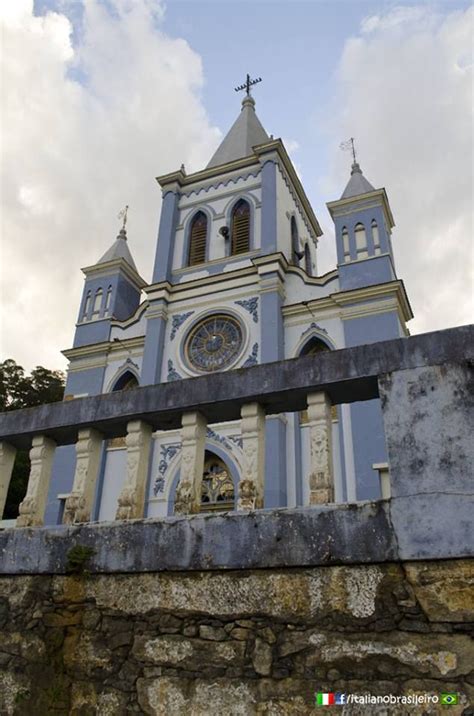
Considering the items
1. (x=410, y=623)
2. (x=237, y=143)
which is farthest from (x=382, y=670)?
(x=237, y=143)

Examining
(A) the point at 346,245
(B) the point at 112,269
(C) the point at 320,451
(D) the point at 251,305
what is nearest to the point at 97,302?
(B) the point at 112,269

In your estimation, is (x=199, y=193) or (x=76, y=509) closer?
(x=76, y=509)

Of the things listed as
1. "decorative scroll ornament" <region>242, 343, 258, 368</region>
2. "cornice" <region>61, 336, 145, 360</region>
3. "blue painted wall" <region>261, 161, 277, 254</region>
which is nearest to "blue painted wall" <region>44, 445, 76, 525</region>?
"cornice" <region>61, 336, 145, 360</region>

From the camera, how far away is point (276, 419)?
42.9ft

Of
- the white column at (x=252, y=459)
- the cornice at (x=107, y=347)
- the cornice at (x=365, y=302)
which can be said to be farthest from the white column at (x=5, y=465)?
the cornice at (x=107, y=347)

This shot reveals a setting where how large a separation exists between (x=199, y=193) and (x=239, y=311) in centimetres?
620

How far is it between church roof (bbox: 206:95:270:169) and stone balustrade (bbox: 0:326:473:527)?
16998mm

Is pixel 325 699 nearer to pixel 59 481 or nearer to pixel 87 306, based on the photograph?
pixel 59 481

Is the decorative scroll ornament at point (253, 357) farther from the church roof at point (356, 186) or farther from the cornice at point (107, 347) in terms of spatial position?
the church roof at point (356, 186)

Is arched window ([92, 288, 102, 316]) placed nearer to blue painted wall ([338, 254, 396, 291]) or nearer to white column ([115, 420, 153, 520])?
blue painted wall ([338, 254, 396, 291])

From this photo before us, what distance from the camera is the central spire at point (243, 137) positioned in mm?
21531

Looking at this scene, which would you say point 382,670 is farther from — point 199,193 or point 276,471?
point 199,193

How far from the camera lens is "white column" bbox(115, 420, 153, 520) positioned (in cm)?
430

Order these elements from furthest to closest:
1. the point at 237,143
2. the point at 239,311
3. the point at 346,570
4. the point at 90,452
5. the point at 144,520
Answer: the point at 237,143 < the point at 239,311 < the point at 90,452 < the point at 144,520 < the point at 346,570
